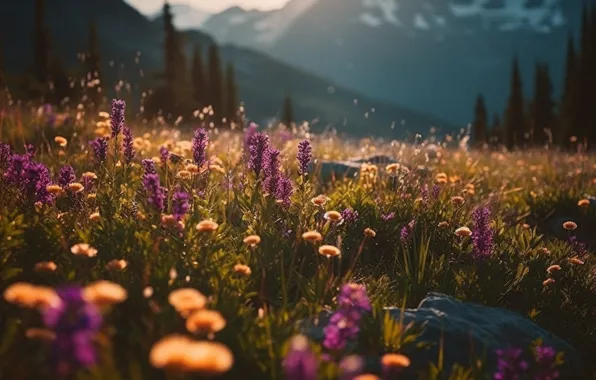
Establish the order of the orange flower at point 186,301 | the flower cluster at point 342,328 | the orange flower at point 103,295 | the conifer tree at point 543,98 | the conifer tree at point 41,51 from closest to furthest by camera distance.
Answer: the orange flower at point 103,295 < the orange flower at point 186,301 < the flower cluster at point 342,328 < the conifer tree at point 41,51 < the conifer tree at point 543,98

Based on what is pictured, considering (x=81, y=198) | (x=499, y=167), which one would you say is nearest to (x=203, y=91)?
(x=499, y=167)

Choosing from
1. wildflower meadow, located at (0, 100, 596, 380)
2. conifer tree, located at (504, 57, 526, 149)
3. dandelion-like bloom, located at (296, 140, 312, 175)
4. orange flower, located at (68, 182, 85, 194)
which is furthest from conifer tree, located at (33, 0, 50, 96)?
conifer tree, located at (504, 57, 526, 149)

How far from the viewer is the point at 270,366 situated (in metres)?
2.47

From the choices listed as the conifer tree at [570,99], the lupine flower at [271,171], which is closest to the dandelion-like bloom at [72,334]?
the lupine flower at [271,171]

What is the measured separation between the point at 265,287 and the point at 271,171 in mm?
1200

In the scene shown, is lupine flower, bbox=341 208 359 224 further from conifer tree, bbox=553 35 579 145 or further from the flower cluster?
conifer tree, bbox=553 35 579 145

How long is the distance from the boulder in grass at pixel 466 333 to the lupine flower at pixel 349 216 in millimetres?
1203

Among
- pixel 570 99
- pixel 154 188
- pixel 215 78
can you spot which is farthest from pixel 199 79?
pixel 154 188

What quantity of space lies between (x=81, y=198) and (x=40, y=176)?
1.87 ft

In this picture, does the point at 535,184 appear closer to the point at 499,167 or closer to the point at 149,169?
the point at 499,167

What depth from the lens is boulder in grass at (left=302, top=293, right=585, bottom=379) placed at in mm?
2869

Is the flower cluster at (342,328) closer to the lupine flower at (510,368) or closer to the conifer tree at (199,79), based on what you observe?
the lupine flower at (510,368)

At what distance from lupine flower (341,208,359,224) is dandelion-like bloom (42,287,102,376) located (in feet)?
9.92

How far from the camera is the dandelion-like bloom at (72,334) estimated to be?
1450 mm
